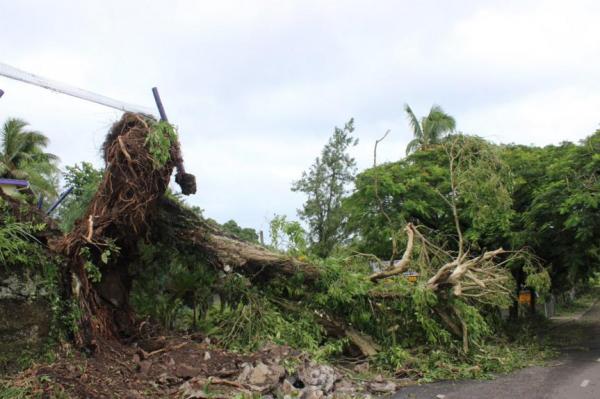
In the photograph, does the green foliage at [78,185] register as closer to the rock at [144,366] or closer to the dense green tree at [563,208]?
the rock at [144,366]

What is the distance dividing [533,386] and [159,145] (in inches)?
242

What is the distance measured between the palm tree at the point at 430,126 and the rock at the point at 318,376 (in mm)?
22223

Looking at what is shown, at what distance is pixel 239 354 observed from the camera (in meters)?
7.89

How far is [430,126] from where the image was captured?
29.5 meters

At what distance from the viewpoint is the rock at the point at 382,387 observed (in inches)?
305

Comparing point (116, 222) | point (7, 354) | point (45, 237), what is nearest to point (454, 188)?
point (116, 222)

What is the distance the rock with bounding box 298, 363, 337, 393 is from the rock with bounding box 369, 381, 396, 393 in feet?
1.91

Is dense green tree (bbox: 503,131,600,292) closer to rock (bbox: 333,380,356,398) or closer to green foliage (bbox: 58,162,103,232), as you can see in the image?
rock (bbox: 333,380,356,398)

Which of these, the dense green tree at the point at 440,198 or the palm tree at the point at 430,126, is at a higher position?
the palm tree at the point at 430,126

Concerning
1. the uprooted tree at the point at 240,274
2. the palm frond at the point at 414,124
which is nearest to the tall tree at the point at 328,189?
the palm frond at the point at 414,124

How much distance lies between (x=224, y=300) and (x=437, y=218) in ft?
28.3

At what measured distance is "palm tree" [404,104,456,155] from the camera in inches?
1148

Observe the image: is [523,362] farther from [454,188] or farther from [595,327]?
[595,327]

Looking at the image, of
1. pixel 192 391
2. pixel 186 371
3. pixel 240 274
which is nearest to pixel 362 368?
pixel 240 274
